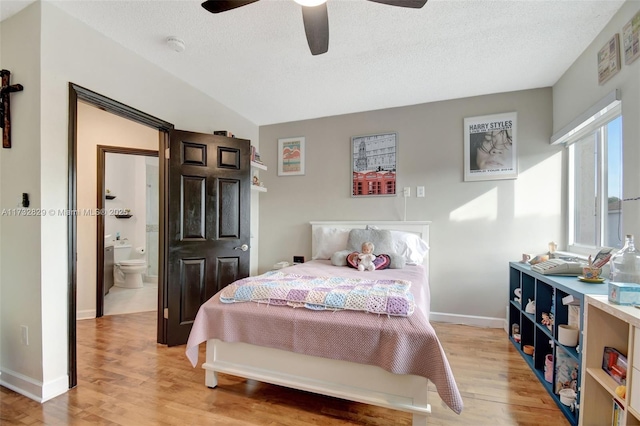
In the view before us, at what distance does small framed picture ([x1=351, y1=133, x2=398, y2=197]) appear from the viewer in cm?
342

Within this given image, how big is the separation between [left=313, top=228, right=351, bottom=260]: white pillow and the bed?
1.29m

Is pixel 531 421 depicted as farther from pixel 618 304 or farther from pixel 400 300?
pixel 400 300

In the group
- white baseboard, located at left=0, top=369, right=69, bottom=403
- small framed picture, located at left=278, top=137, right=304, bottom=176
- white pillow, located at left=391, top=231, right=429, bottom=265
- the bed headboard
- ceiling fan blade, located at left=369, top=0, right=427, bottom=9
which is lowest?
white baseboard, located at left=0, top=369, right=69, bottom=403

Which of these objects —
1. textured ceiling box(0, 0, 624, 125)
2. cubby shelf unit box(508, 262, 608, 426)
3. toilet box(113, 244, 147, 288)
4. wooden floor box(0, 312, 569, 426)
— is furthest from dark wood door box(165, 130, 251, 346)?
cubby shelf unit box(508, 262, 608, 426)

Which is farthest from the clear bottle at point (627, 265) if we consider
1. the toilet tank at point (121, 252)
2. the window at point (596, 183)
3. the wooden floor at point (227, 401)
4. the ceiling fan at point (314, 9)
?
the toilet tank at point (121, 252)

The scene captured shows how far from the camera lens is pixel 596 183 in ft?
7.87

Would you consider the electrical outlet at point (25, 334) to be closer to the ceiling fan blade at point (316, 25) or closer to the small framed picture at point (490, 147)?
the ceiling fan blade at point (316, 25)

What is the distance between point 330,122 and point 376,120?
603mm

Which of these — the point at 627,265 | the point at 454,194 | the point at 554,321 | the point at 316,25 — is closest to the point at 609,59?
the point at 627,265

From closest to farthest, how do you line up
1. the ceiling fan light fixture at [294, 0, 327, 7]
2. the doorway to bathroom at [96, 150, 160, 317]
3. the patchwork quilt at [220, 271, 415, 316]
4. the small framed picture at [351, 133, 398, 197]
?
1. the ceiling fan light fixture at [294, 0, 327, 7]
2. the patchwork quilt at [220, 271, 415, 316]
3. the small framed picture at [351, 133, 398, 197]
4. the doorway to bathroom at [96, 150, 160, 317]

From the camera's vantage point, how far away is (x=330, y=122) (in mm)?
3711

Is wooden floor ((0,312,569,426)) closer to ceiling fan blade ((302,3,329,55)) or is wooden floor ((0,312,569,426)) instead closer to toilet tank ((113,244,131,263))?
ceiling fan blade ((302,3,329,55))

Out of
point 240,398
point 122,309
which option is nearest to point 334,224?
point 240,398

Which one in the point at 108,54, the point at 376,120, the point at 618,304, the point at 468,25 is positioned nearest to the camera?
the point at 618,304
